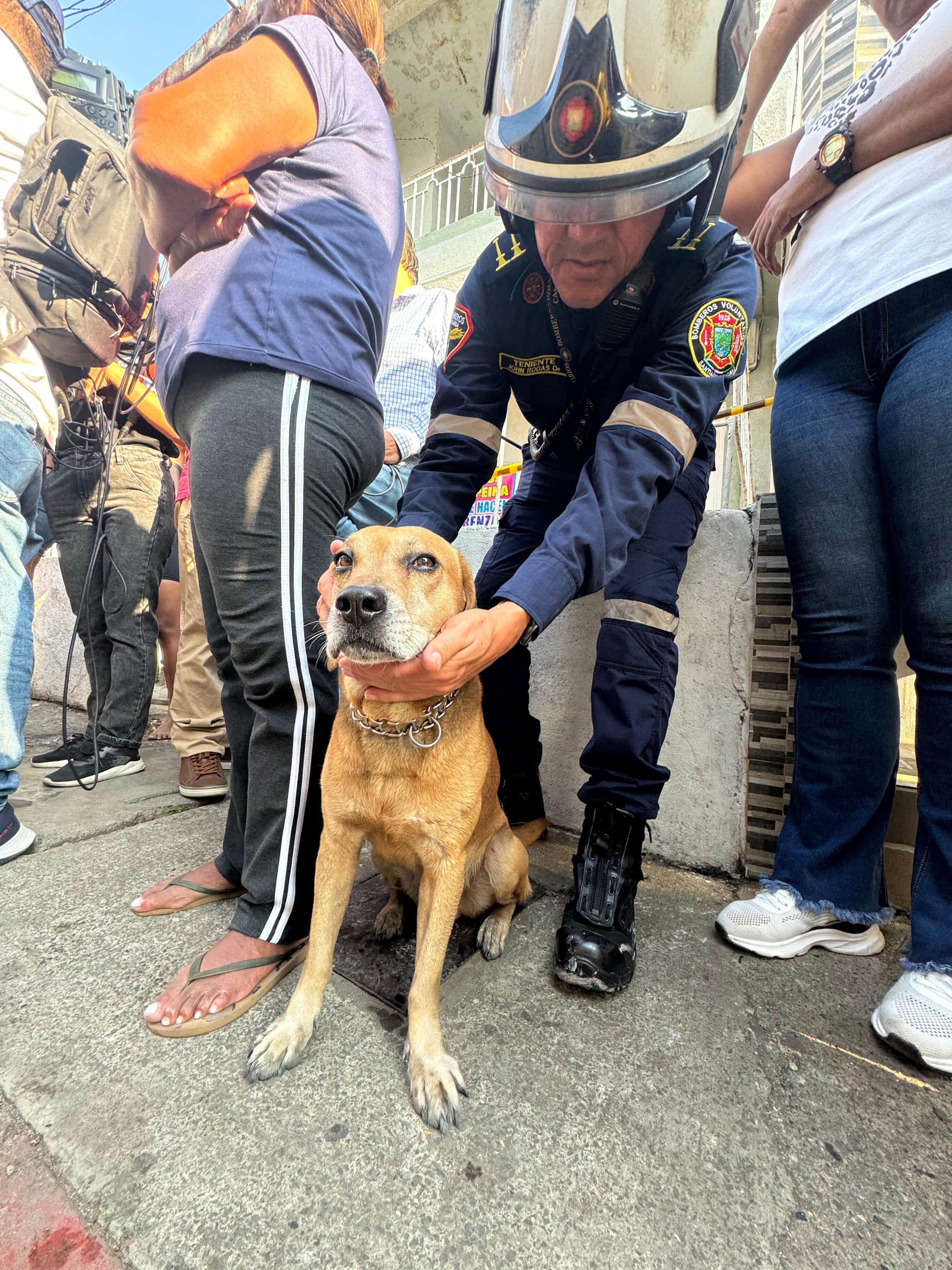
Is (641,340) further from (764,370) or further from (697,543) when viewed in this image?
(764,370)

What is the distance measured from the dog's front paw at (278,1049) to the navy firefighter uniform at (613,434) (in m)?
0.90

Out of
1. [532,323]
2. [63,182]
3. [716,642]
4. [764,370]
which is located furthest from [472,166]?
[716,642]

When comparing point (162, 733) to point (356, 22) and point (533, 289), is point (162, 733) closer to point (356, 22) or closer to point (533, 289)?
point (533, 289)

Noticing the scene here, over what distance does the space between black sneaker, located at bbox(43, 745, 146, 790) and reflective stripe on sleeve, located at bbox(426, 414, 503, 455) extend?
232cm

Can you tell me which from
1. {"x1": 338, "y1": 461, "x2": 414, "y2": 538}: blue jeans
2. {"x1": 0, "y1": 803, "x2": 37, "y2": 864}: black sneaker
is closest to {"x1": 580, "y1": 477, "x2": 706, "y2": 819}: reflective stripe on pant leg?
{"x1": 338, "y1": 461, "x2": 414, "y2": 538}: blue jeans

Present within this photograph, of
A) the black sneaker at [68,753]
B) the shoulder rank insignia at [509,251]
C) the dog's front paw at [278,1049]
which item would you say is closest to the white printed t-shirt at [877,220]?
the shoulder rank insignia at [509,251]

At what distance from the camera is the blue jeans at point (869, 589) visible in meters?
1.28

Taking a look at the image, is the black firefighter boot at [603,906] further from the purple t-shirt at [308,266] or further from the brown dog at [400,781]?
the purple t-shirt at [308,266]

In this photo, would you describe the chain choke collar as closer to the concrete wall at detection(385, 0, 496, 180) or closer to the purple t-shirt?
the purple t-shirt

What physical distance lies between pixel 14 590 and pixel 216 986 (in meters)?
1.71

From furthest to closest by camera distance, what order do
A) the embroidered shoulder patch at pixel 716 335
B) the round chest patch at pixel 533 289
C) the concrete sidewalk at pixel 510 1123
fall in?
the round chest patch at pixel 533 289 < the embroidered shoulder patch at pixel 716 335 < the concrete sidewalk at pixel 510 1123

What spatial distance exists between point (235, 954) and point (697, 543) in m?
1.87

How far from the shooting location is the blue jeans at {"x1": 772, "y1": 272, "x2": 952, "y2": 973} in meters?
1.28

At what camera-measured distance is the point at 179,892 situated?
5.40 ft
